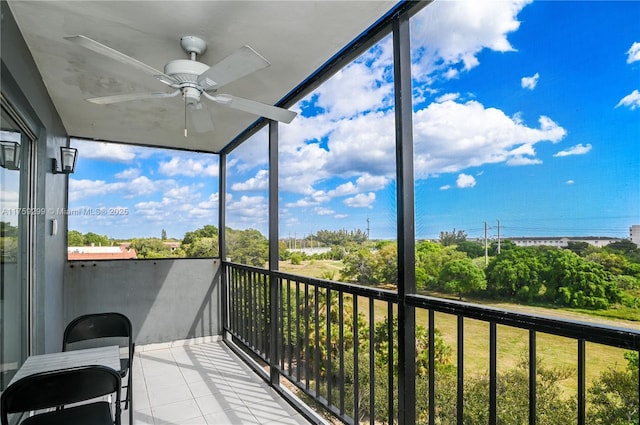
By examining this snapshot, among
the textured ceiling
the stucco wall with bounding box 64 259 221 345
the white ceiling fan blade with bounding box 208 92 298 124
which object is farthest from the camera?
the stucco wall with bounding box 64 259 221 345

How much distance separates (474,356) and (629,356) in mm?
619

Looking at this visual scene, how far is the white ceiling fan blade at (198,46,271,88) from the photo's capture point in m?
1.59

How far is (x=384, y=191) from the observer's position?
2199mm

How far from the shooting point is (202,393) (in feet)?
10.3

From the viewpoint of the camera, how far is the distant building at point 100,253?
13.8 feet

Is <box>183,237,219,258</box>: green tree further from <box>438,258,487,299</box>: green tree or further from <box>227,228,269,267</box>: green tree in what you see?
<box>438,258,487,299</box>: green tree

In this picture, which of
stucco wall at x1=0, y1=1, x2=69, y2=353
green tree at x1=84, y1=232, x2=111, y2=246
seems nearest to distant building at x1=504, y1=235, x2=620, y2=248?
stucco wall at x1=0, y1=1, x2=69, y2=353

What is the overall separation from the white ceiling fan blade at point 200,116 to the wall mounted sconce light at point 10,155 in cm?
101

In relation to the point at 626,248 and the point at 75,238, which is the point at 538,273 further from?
the point at 75,238

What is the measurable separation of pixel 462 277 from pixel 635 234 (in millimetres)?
670

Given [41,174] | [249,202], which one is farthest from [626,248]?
[249,202]

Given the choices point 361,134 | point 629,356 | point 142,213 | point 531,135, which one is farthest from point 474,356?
point 142,213

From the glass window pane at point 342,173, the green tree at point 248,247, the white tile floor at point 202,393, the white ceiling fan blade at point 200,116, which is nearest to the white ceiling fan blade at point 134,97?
the white ceiling fan blade at point 200,116

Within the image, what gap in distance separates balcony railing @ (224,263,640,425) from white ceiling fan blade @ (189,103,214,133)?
4.34 feet
